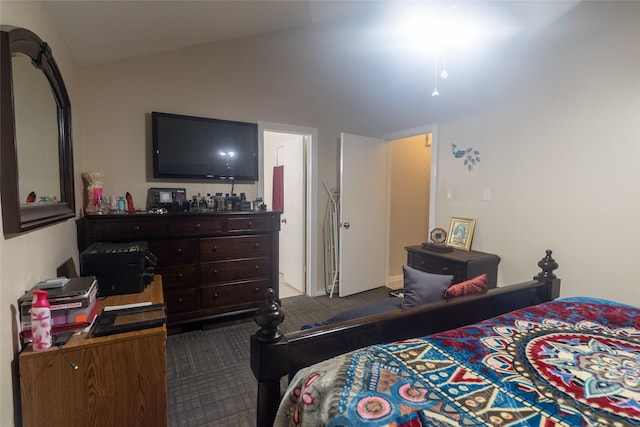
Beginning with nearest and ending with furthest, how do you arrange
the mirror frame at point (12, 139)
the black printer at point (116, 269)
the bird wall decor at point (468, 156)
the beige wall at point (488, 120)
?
the mirror frame at point (12, 139)
the black printer at point (116, 269)
the beige wall at point (488, 120)
the bird wall decor at point (468, 156)

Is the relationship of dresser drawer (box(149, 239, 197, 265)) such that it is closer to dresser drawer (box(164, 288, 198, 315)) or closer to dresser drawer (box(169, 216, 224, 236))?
dresser drawer (box(169, 216, 224, 236))

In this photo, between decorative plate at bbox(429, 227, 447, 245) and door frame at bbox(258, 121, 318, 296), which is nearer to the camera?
decorative plate at bbox(429, 227, 447, 245)

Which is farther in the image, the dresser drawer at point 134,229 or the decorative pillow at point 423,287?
the dresser drawer at point 134,229

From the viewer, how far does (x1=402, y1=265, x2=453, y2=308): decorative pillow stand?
1.66m

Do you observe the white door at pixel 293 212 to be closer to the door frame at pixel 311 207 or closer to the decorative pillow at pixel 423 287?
the door frame at pixel 311 207

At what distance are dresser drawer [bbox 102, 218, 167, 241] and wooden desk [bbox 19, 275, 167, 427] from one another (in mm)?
1278

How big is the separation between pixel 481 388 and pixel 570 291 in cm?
210

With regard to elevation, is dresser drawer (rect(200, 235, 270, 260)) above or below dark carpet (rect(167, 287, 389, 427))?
above

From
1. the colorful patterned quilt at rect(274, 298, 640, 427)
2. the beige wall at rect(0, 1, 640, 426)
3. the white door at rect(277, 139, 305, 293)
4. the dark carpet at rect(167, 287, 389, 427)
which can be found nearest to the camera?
the colorful patterned quilt at rect(274, 298, 640, 427)

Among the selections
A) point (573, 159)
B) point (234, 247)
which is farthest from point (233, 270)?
point (573, 159)

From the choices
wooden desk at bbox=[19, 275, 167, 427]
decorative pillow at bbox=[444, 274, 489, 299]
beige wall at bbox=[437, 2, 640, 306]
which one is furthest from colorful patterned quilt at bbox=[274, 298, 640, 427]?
beige wall at bbox=[437, 2, 640, 306]

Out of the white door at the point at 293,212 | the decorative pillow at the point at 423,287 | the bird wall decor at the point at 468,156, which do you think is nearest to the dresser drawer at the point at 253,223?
the white door at the point at 293,212

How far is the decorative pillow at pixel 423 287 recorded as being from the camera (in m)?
1.66

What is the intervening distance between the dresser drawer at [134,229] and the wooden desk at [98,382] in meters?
1.28
